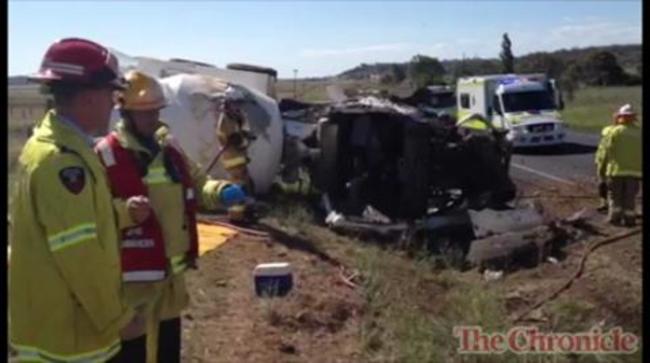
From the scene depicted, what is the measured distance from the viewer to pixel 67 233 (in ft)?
9.14

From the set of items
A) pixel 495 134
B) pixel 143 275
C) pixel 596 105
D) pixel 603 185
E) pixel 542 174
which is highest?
pixel 143 275

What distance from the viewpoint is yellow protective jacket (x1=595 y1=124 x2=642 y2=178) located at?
1131cm

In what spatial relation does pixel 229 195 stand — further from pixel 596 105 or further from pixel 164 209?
pixel 596 105

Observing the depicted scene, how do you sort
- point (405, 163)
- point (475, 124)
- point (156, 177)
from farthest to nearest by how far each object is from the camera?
point (475, 124) < point (405, 163) < point (156, 177)

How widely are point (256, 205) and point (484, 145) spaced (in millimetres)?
2925

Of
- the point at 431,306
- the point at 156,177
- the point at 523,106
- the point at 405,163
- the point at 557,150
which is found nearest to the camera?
the point at 156,177

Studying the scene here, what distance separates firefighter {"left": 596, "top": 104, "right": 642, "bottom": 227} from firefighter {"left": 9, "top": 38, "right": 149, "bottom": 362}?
9.32m

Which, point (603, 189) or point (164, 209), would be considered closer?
point (164, 209)

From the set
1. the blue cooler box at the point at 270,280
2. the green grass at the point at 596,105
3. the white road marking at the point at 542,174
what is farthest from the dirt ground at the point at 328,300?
the green grass at the point at 596,105

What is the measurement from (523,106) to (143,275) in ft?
65.1

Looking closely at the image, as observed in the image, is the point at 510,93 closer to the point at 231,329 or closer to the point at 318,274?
the point at 318,274

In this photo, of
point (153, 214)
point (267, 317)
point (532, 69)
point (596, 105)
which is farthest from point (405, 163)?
point (532, 69)

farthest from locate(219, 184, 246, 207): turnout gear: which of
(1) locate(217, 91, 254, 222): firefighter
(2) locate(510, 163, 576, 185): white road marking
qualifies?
(2) locate(510, 163, 576, 185): white road marking

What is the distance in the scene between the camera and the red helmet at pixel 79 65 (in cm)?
300
